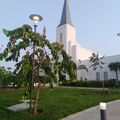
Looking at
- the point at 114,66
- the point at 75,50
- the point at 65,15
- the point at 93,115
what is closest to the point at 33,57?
the point at 93,115

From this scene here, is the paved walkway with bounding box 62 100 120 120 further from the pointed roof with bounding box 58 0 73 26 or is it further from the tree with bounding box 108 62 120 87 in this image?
the pointed roof with bounding box 58 0 73 26

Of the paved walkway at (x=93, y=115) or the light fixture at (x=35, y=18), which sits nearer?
the light fixture at (x=35, y=18)

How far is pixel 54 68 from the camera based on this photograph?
1077cm

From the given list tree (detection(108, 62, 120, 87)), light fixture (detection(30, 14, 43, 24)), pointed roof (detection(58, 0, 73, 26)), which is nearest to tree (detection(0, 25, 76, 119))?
light fixture (detection(30, 14, 43, 24))

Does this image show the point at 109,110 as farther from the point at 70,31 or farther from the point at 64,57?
the point at 70,31

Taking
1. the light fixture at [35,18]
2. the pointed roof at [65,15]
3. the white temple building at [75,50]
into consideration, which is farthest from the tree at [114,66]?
the light fixture at [35,18]

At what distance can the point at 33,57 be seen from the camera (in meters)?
9.78

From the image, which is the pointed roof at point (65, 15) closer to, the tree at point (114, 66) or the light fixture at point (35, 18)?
the tree at point (114, 66)

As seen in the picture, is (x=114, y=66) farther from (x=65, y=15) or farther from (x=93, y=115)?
(x=93, y=115)

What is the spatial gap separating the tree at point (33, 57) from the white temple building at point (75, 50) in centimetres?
3322

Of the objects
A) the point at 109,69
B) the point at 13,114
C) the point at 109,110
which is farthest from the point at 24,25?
the point at 109,69

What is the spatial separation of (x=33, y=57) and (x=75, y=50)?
4224 centimetres

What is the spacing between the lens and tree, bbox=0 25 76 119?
9500 mm

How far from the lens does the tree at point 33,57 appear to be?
31.2 ft
